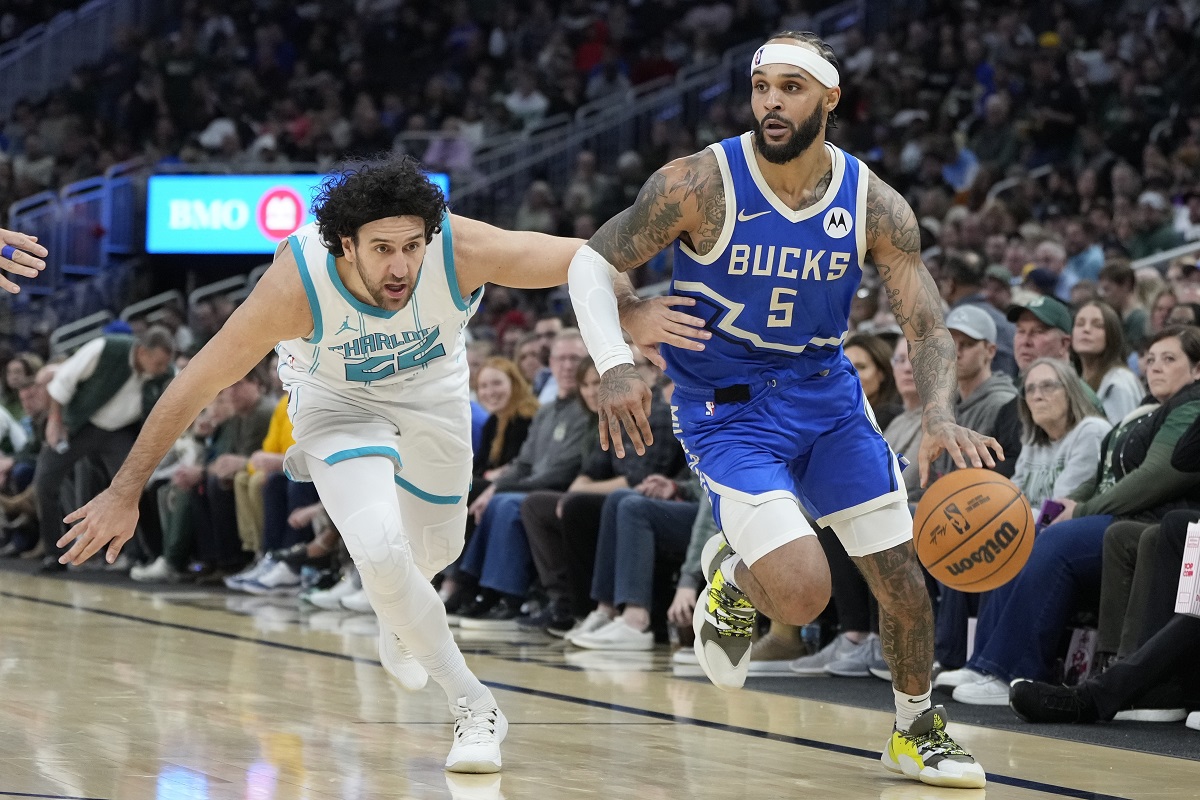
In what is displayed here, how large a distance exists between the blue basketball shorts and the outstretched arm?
4.01 ft

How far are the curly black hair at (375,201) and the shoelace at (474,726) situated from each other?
4.44ft

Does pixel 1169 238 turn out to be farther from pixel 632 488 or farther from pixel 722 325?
pixel 722 325

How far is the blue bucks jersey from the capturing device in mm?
4535

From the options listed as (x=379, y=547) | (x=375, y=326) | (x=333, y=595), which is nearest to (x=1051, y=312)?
(x=375, y=326)

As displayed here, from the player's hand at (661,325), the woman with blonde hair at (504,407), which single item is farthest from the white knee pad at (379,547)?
the woman with blonde hair at (504,407)

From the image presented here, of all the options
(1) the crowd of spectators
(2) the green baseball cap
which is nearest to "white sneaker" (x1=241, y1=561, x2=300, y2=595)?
(1) the crowd of spectators

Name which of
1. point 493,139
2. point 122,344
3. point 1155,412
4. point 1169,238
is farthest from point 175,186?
point 1155,412

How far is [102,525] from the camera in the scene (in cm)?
429

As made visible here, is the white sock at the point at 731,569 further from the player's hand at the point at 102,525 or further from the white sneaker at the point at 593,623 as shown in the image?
the white sneaker at the point at 593,623

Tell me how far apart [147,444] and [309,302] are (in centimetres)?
61

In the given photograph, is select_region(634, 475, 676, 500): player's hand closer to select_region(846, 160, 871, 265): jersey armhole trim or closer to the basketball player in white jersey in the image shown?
the basketball player in white jersey

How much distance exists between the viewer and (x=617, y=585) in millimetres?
8047

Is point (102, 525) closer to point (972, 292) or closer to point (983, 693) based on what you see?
point (983, 693)

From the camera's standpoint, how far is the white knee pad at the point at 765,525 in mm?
4457
